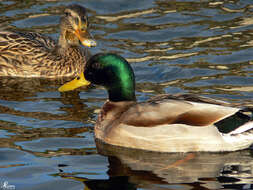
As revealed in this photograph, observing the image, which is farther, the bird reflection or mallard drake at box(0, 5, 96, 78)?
mallard drake at box(0, 5, 96, 78)

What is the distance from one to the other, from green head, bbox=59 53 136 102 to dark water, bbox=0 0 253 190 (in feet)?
2.17

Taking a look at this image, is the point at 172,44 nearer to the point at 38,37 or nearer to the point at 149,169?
the point at 38,37

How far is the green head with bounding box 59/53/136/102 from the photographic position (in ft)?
29.3

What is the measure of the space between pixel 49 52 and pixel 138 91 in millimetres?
2246

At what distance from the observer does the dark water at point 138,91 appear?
7770 mm

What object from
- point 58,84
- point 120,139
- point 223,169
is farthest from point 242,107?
point 58,84

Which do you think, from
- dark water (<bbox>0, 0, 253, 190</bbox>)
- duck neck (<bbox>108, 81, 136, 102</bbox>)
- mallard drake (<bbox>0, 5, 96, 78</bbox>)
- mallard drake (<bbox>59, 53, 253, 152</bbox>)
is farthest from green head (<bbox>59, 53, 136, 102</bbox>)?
mallard drake (<bbox>0, 5, 96, 78</bbox>)

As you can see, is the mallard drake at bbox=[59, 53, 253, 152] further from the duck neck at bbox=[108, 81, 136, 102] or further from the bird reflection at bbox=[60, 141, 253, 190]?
the duck neck at bbox=[108, 81, 136, 102]

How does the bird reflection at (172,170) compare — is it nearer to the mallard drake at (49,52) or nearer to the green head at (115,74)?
the green head at (115,74)

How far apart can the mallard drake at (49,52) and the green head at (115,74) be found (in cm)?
295

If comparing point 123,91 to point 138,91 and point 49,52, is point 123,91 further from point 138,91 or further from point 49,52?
point 49,52

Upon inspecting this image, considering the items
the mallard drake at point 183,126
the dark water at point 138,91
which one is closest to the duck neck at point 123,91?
the mallard drake at point 183,126

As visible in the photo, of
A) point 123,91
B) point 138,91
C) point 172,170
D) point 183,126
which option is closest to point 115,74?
point 123,91

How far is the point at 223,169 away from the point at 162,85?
3.47 m
